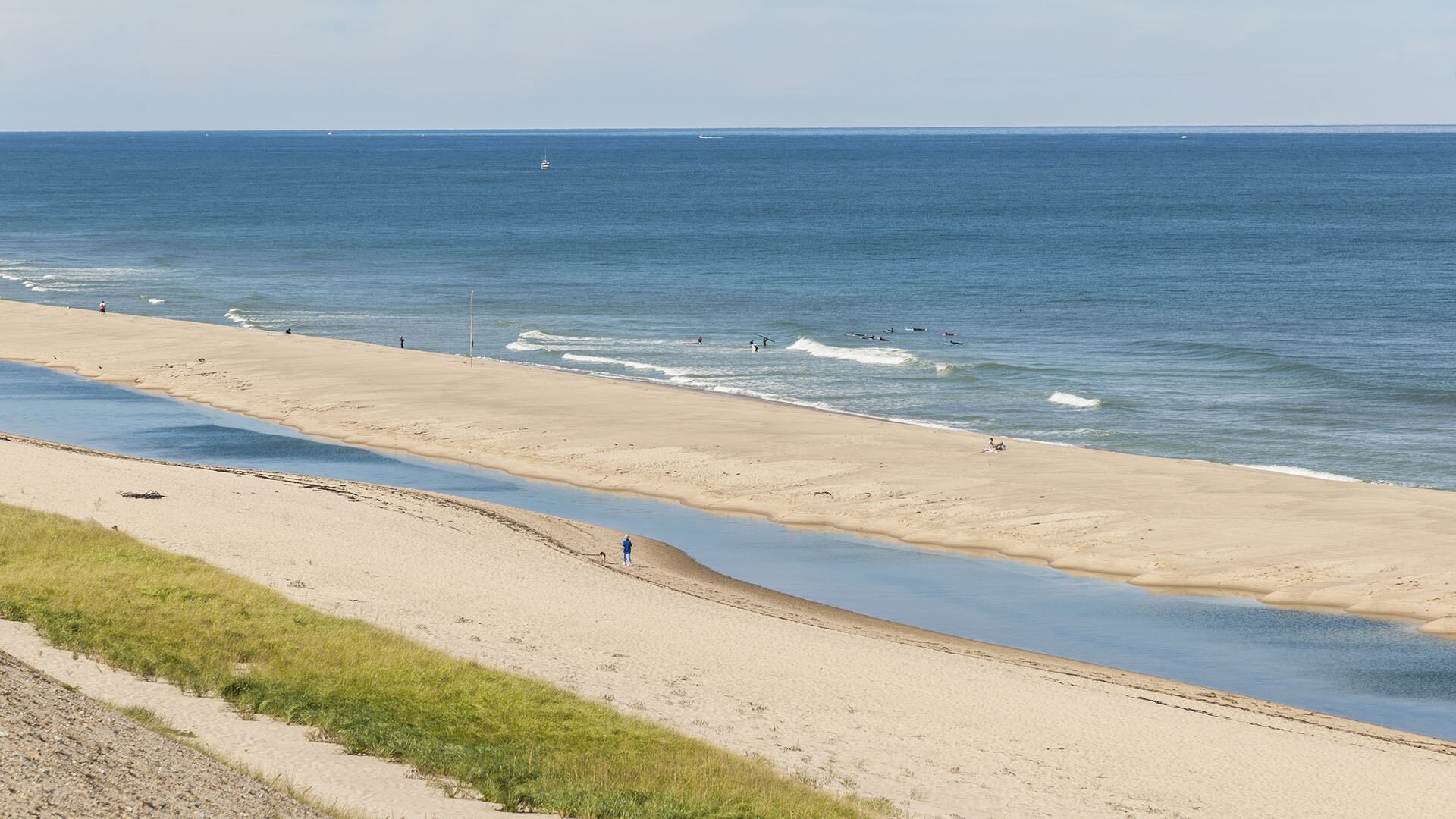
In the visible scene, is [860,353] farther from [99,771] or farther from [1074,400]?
[99,771]

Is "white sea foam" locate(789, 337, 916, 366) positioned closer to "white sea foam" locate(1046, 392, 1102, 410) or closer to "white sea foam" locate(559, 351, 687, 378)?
"white sea foam" locate(559, 351, 687, 378)

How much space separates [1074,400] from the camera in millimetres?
57875

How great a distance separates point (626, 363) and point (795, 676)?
141 feet

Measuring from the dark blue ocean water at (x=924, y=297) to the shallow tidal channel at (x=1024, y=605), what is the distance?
15.7 meters

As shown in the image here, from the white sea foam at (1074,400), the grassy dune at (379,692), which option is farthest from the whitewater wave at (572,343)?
the grassy dune at (379,692)

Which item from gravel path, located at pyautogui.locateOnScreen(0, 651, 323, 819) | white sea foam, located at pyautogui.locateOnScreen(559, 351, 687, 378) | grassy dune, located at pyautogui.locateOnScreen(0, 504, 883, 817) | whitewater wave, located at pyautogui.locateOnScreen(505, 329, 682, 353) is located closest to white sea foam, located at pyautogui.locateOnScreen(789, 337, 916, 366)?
whitewater wave, located at pyautogui.locateOnScreen(505, 329, 682, 353)

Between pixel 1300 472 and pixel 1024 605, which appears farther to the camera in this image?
pixel 1300 472

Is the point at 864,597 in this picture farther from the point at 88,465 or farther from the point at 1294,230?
the point at 1294,230

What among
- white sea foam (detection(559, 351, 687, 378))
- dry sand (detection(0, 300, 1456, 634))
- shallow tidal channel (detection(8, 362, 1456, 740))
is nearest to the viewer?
shallow tidal channel (detection(8, 362, 1456, 740))

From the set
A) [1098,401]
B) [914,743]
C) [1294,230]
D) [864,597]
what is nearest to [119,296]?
[1098,401]

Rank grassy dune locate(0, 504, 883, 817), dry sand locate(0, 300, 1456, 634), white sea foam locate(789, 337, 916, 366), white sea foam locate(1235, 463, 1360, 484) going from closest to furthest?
grassy dune locate(0, 504, 883, 817)
dry sand locate(0, 300, 1456, 634)
white sea foam locate(1235, 463, 1360, 484)
white sea foam locate(789, 337, 916, 366)

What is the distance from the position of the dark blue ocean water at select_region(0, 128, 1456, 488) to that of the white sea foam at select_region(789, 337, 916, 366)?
262 millimetres

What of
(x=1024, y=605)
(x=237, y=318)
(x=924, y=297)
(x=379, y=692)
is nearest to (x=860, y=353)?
(x=924, y=297)

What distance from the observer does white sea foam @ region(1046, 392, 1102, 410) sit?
56875mm
